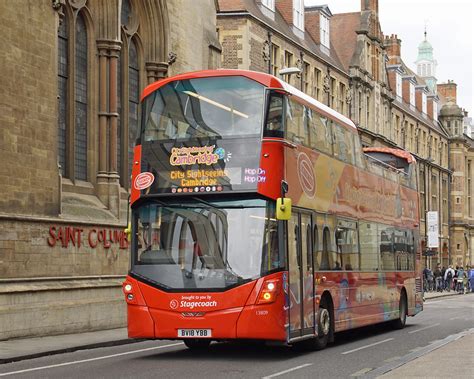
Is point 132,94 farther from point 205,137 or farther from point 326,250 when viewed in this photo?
point 205,137

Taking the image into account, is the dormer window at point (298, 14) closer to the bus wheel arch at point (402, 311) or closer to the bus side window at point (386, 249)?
the bus wheel arch at point (402, 311)

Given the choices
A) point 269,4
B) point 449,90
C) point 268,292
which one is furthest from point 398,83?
point 268,292

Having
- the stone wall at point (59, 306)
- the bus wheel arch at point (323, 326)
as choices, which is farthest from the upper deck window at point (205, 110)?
the stone wall at point (59, 306)

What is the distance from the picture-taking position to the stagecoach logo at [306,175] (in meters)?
16.6

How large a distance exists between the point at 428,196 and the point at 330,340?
61.2 m

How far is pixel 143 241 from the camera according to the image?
52.2 feet

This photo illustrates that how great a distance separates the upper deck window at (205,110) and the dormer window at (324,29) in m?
37.9

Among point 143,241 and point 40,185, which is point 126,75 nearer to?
point 40,185

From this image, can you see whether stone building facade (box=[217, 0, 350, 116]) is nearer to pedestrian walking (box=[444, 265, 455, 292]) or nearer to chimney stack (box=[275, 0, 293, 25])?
chimney stack (box=[275, 0, 293, 25])

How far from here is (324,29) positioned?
177 ft

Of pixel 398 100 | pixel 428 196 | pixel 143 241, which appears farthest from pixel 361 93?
pixel 143 241

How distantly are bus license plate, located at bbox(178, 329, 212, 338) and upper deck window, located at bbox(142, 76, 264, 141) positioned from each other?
3001 millimetres

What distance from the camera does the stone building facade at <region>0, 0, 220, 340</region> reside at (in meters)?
20.9

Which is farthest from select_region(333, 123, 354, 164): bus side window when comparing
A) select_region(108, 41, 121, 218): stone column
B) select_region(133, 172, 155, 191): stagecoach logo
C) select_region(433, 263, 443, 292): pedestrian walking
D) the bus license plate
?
select_region(433, 263, 443, 292): pedestrian walking
